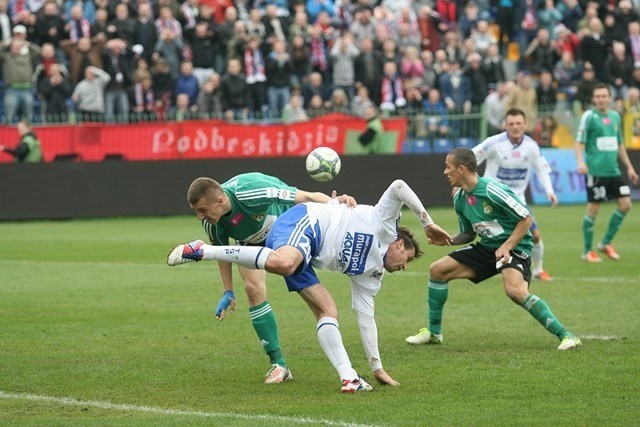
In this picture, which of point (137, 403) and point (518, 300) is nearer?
point (137, 403)

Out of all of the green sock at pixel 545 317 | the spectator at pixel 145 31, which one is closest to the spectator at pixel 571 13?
the spectator at pixel 145 31

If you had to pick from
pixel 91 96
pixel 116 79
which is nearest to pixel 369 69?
pixel 116 79

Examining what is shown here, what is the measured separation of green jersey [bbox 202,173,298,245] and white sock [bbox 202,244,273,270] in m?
0.80

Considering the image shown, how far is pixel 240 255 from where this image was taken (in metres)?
8.37

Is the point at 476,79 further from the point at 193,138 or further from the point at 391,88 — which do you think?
the point at 193,138

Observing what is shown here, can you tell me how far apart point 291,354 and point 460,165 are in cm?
218

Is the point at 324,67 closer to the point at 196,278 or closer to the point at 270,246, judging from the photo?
the point at 196,278

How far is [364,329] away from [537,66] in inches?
920

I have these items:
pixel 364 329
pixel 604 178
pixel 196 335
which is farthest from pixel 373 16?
pixel 364 329

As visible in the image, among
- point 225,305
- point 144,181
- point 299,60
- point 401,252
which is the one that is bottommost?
point 144,181

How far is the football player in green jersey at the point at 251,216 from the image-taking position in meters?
8.84

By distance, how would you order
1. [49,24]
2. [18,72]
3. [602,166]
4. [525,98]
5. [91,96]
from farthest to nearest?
[525,98]
[49,24]
[91,96]
[18,72]
[602,166]

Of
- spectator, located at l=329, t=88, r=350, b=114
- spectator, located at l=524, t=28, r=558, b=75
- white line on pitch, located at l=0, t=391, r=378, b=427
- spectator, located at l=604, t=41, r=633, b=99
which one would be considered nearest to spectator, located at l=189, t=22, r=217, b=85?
spectator, located at l=329, t=88, r=350, b=114

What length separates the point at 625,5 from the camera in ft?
108
